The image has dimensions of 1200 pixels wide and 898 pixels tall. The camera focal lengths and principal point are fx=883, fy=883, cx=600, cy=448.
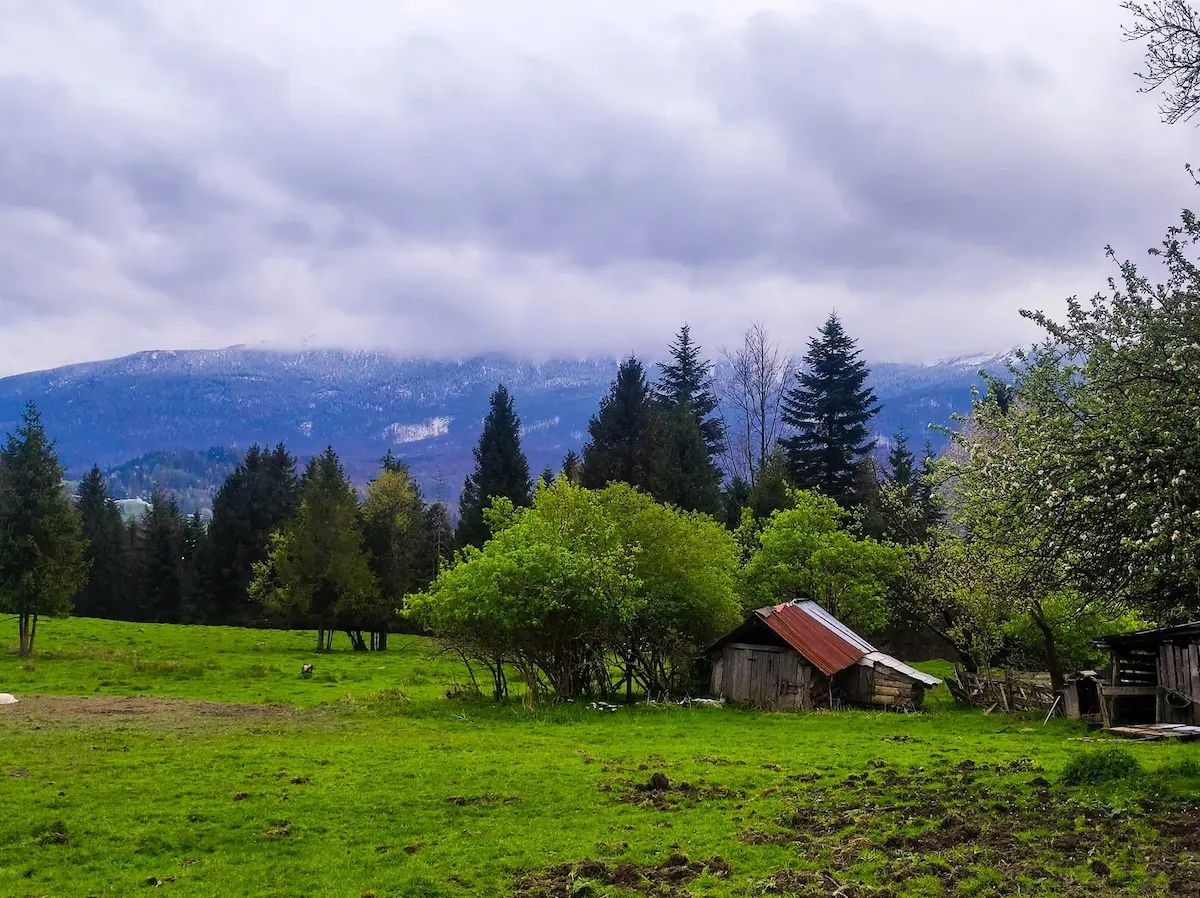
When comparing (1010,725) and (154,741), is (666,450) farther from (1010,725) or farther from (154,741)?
(154,741)

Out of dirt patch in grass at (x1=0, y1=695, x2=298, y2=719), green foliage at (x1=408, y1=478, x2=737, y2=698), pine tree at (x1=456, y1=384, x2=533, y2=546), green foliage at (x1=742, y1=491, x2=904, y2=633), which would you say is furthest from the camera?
pine tree at (x1=456, y1=384, x2=533, y2=546)

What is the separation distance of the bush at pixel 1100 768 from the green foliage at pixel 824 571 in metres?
25.1

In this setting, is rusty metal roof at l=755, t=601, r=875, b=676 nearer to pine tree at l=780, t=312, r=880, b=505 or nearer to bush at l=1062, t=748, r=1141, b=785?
bush at l=1062, t=748, r=1141, b=785

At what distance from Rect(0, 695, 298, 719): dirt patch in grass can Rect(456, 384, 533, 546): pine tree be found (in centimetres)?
4782

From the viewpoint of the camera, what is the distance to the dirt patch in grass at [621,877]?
12.8 meters

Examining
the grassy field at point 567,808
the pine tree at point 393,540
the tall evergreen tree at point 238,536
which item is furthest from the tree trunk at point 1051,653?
the tall evergreen tree at point 238,536

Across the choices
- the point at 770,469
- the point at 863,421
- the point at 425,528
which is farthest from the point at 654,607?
the point at 425,528

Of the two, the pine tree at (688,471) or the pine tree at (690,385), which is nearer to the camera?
the pine tree at (688,471)

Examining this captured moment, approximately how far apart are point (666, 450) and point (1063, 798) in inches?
2189

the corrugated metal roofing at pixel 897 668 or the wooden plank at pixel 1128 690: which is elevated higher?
the wooden plank at pixel 1128 690

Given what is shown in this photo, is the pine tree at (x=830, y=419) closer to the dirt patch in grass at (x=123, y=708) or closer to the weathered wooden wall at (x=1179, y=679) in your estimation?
the weathered wooden wall at (x=1179, y=679)

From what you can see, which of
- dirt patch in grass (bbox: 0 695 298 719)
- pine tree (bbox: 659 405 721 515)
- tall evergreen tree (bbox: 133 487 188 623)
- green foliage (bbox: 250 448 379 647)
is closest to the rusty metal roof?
dirt patch in grass (bbox: 0 695 298 719)

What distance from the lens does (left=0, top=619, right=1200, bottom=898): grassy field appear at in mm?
13312

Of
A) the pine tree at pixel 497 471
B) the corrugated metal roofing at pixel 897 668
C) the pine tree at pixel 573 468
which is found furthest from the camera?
the pine tree at pixel 497 471
